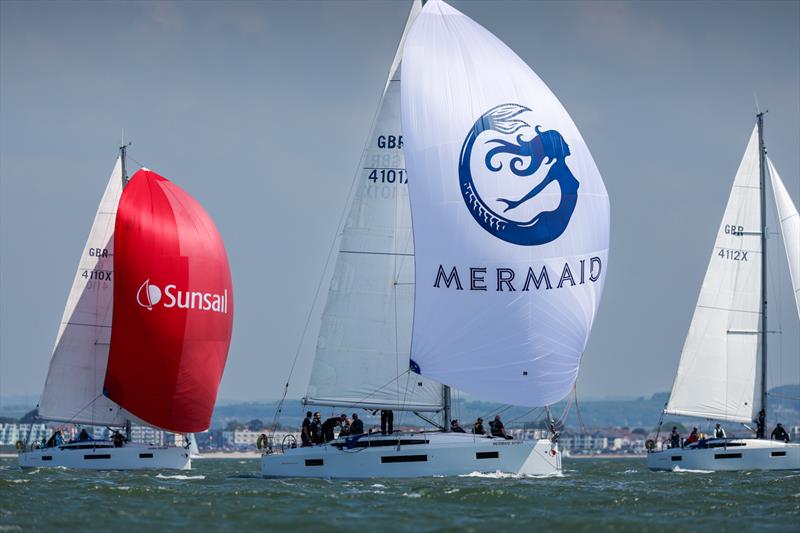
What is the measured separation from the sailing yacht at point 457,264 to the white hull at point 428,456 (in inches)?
1.2

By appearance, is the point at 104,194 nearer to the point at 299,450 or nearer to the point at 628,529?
the point at 299,450

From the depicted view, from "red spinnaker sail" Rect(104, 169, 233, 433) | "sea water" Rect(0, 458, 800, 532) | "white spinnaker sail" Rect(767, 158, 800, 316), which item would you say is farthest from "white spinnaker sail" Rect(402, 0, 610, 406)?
"white spinnaker sail" Rect(767, 158, 800, 316)

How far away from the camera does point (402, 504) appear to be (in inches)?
1001

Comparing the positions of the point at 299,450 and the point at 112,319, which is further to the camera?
the point at 112,319

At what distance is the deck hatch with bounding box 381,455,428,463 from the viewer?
1190 inches

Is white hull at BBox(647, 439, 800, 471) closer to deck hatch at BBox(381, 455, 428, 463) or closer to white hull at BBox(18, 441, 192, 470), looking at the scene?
deck hatch at BBox(381, 455, 428, 463)

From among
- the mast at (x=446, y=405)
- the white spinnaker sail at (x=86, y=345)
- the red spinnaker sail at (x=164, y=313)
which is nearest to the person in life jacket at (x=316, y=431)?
the mast at (x=446, y=405)

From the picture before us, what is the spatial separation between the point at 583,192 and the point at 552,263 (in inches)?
71.2

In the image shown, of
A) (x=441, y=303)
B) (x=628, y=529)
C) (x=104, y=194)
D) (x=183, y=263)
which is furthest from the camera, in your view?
(x=104, y=194)

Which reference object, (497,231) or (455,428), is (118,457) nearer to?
(455,428)

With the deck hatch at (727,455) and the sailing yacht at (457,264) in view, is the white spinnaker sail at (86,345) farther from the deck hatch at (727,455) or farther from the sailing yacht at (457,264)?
the deck hatch at (727,455)

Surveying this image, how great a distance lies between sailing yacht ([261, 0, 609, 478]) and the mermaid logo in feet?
0.10

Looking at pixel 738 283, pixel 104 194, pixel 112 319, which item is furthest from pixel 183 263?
pixel 738 283

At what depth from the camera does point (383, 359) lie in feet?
104
